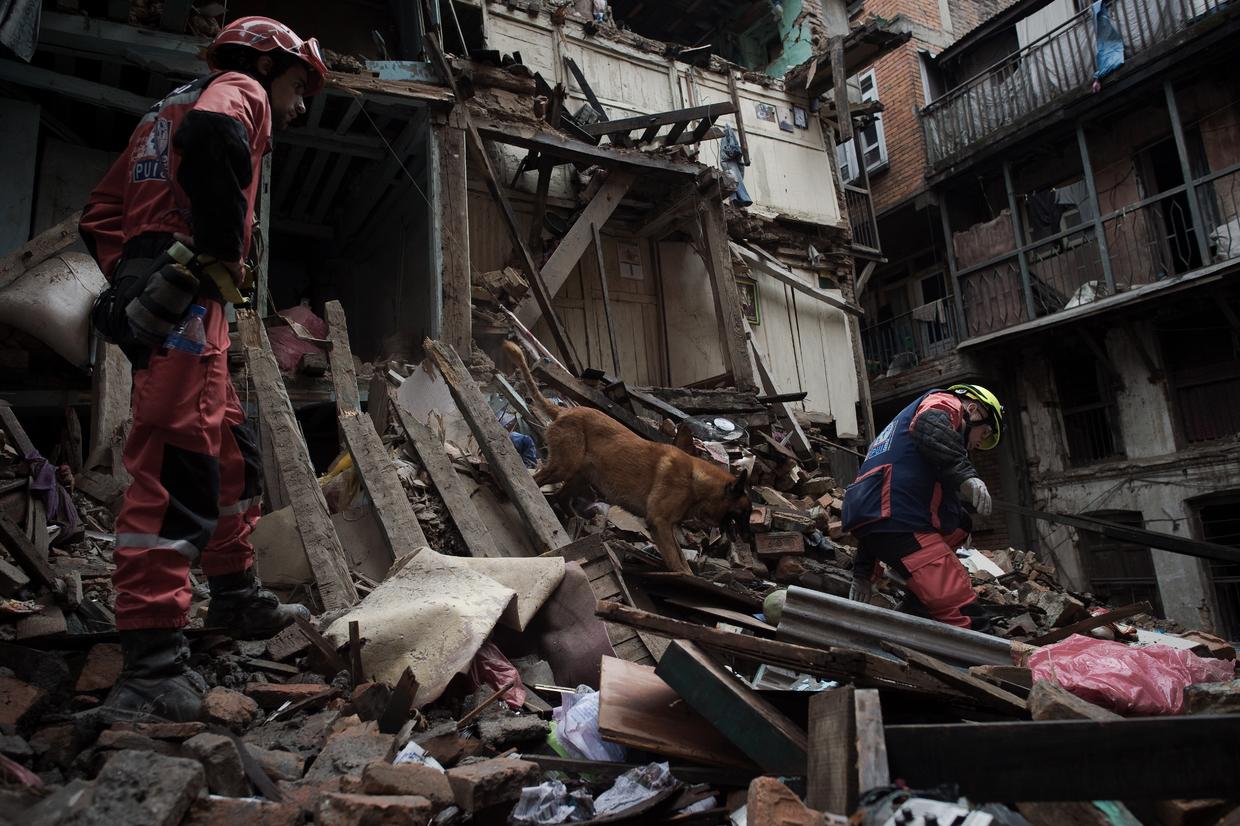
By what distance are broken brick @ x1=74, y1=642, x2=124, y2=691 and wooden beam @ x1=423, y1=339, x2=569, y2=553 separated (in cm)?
242

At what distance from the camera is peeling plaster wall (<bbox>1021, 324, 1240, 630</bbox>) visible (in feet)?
39.3

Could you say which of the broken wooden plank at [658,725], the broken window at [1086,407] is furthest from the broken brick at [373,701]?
the broken window at [1086,407]

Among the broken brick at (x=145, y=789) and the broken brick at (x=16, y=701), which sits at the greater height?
the broken brick at (x=16, y=701)

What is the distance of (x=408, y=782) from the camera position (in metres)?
1.78

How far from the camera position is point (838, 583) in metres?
5.80

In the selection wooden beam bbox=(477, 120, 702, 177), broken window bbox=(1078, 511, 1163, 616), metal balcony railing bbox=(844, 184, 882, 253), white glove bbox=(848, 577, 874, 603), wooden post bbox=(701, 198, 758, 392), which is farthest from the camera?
metal balcony railing bbox=(844, 184, 882, 253)

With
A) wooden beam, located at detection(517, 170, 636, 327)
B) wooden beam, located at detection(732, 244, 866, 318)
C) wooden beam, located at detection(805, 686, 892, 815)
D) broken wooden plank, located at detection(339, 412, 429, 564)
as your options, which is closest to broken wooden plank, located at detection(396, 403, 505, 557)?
broken wooden plank, located at detection(339, 412, 429, 564)

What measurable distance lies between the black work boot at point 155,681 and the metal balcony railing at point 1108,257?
1422 cm

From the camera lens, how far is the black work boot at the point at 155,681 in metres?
2.19

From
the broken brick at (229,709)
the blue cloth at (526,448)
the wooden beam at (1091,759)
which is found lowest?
the wooden beam at (1091,759)

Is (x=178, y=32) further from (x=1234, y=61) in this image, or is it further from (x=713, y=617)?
(x=1234, y=61)

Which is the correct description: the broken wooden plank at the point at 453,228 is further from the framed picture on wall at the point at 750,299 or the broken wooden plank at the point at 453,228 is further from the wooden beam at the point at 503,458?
the framed picture on wall at the point at 750,299

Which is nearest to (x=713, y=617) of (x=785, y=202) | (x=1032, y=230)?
(x=785, y=202)

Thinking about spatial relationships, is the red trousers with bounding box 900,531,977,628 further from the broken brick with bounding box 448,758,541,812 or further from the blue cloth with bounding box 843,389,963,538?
the broken brick with bounding box 448,758,541,812
